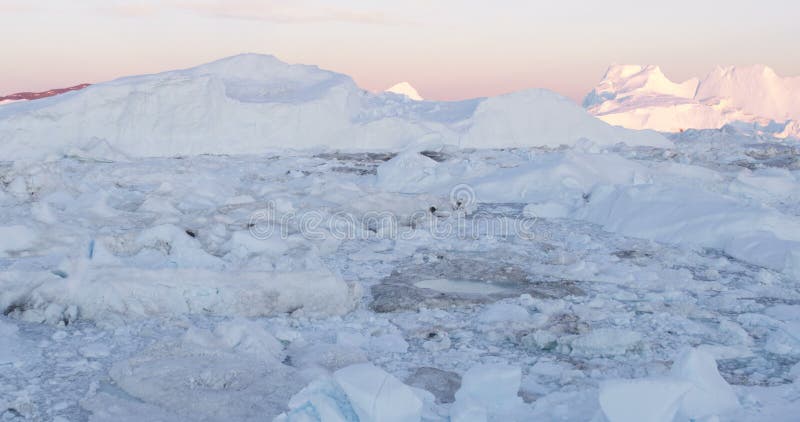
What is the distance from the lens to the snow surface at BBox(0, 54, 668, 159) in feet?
56.9

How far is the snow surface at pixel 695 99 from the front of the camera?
49.8 metres

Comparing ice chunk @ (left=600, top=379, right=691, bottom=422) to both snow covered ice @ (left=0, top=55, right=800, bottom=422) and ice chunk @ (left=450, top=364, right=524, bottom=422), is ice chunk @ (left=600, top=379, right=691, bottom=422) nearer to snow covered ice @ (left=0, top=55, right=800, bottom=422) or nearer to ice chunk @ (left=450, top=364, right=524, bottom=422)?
snow covered ice @ (left=0, top=55, right=800, bottom=422)

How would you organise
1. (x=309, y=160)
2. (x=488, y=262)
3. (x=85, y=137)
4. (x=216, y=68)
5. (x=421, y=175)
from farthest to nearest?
(x=216, y=68)
(x=85, y=137)
(x=309, y=160)
(x=421, y=175)
(x=488, y=262)

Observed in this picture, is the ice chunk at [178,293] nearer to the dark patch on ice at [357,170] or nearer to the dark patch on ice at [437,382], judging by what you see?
the dark patch on ice at [437,382]

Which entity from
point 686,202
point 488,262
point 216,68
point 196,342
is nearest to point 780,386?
point 196,342

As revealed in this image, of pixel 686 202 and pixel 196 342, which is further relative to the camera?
pixel 686 202

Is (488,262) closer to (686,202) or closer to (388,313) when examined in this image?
(388,313)

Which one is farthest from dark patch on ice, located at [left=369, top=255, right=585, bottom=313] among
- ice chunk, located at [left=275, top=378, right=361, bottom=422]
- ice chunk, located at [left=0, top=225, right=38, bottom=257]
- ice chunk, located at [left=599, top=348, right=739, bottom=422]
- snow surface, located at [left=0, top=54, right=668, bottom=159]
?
snow surface, located at [left=0, top=54, right=668, bottom=159]

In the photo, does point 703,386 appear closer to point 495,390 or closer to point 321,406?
point 495,390

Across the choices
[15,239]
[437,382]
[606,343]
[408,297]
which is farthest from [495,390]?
[15,239]

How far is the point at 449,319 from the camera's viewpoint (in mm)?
4090

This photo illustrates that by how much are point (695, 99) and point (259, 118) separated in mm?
50104

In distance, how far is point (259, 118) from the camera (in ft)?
62.8

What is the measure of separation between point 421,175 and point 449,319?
26.2 feet
